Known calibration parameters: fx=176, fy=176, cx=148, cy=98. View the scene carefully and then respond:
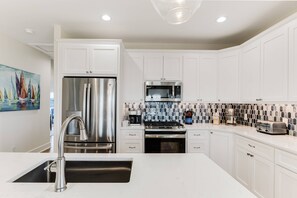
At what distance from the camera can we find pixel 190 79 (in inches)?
140

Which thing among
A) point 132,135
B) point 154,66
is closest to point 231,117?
point 154,66

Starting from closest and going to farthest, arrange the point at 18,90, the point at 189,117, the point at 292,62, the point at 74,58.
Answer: the point at 292,62 < the point at 74,58 < the point at 189,117 < the point at 18,90

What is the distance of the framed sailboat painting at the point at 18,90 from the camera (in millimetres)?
3529

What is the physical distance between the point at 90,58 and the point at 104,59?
23 cm

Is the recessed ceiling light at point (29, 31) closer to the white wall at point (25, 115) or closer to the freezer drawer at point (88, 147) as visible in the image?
the white wall at point (25, 115)

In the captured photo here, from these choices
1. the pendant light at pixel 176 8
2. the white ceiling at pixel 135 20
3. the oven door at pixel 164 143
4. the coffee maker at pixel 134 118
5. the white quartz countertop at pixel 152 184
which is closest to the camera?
the white quartz countertop at pixel 152 184

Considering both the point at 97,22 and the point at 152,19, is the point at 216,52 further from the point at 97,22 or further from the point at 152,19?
the point at 97,22

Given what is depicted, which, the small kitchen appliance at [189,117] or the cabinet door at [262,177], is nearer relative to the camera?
the cabinet door at [262,177]

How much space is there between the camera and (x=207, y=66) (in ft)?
11.7

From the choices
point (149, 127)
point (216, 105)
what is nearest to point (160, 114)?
point (149, 127)

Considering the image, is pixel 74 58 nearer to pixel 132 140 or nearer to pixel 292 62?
pixel 132 140

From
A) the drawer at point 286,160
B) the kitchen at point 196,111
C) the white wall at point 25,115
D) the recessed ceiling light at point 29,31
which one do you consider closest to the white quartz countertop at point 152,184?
the kitchen at point 196,111

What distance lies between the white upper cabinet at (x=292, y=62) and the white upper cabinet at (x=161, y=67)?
1.78 metres

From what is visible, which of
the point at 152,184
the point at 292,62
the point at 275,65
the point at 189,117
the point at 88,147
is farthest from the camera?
the point at 189,117
